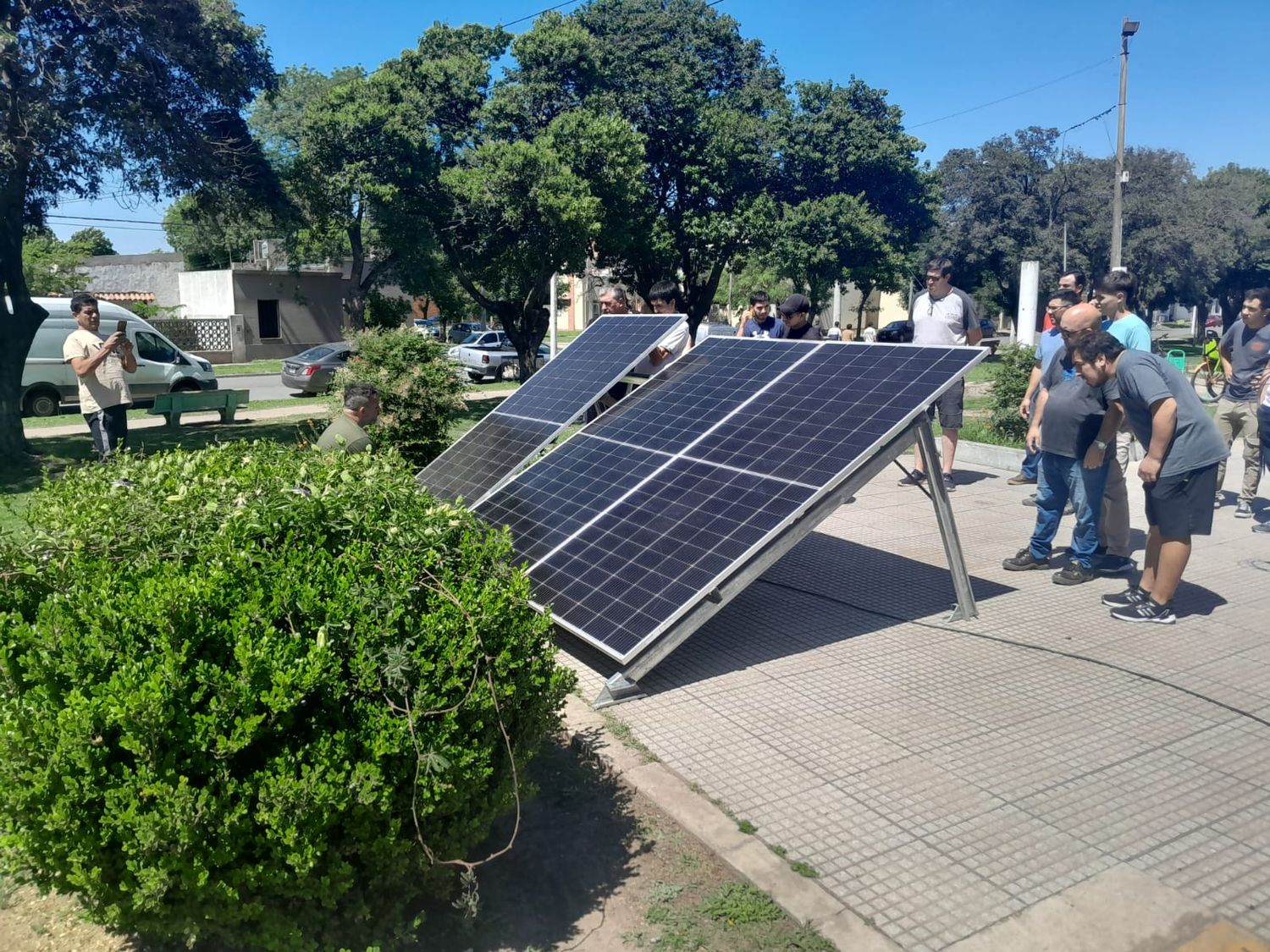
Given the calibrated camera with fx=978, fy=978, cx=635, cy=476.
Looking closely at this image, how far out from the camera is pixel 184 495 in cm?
358

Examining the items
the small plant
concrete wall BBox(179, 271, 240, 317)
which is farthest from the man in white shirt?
concrete wall BBox(179, 271, 240, 317)

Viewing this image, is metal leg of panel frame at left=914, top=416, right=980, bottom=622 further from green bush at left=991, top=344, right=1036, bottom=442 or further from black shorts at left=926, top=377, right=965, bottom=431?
green bush at left=991, top=344, right=1036, bottom=442

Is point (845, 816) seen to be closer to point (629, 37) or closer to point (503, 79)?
point (503, 79)

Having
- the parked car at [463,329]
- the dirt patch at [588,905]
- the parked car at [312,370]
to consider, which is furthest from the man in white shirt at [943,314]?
the parked car at [463,329]

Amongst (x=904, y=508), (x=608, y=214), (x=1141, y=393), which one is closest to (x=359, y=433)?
(x=1141, y=393)

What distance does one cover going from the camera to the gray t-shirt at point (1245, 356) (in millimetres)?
8992

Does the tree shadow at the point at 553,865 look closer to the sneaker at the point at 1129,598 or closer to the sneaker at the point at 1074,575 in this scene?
the sneaker at the point at 1129,598

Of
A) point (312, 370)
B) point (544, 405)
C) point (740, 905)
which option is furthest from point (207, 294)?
point (740, 905)

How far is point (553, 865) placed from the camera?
374cm

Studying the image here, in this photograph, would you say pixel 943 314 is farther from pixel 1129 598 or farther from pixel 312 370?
pixel 312 370

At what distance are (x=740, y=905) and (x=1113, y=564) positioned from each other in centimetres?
533

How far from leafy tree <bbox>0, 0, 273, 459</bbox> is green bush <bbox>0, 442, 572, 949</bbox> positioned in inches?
452

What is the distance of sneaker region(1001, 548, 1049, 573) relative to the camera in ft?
24.7

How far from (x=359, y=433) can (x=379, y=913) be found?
3637 mm
